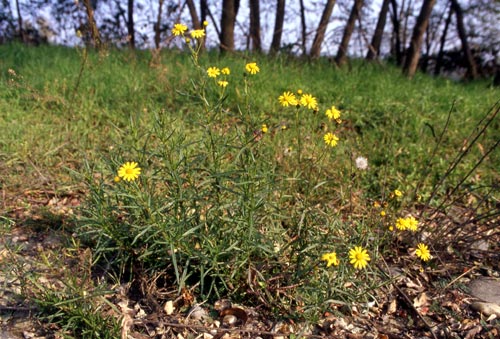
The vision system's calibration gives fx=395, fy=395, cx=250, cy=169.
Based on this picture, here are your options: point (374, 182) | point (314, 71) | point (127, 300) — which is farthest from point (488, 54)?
point (127, 300)

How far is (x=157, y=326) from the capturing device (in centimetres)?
177

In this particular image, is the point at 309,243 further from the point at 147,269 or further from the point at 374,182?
the point at 374,182

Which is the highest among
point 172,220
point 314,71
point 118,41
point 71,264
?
point 118,41

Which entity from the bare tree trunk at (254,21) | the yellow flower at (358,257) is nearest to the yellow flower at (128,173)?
the yellow flower at (358,257)

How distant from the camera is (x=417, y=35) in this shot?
5.51 metres

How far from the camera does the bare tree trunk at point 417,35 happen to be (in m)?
5.40

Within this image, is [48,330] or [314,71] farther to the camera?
[314,71]

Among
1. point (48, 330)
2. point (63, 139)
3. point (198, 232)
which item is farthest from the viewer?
point (63, 139)

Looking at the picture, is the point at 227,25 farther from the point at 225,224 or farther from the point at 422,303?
the point at 422,303

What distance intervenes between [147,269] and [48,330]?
0.47 meters

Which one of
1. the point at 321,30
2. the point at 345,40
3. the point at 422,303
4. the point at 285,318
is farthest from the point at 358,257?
the point at 321,30

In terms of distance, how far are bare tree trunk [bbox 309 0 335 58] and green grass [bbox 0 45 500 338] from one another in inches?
15.8

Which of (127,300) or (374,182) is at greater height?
(374,182)

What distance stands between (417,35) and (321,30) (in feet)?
4.53
